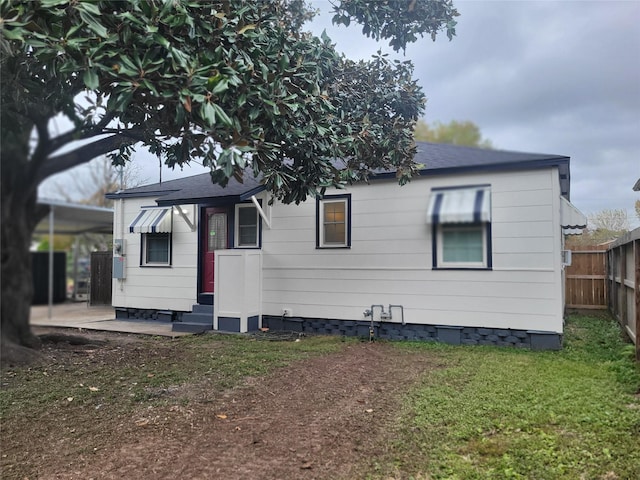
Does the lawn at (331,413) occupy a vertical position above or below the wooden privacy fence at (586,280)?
below

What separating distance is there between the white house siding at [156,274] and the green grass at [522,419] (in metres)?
2.56

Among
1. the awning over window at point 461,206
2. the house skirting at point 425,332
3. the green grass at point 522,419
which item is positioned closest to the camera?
the awning over window at point 461,206

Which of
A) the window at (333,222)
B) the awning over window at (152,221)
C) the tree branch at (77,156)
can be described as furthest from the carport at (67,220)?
the window at (333,222)

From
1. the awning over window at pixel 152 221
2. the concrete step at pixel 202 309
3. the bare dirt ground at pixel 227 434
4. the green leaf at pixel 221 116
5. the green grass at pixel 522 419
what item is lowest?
the bare dirt ground at pixel 227 434

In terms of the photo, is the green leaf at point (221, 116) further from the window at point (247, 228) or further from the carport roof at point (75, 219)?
the window at point (247, 228)

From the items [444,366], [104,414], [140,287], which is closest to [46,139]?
[104,414]

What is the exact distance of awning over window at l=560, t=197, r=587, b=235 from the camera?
2.10m

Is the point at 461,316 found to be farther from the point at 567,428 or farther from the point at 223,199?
the point at 223,199

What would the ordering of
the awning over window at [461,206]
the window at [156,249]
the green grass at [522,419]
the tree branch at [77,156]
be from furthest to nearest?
the window at [156,249] < the green grass at [522,419] < the tree branch at [77,156] < the awning over window at [461,206]

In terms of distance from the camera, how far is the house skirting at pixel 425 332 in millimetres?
4125

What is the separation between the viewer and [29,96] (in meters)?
2.00

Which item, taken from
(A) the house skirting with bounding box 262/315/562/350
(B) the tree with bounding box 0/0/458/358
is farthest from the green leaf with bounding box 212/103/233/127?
(A) the house skirting with bounding box 262/315/562/350

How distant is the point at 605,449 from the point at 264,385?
2.50 metres

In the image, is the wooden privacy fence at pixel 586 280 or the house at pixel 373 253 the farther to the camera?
the wooden privacy fence at pixel 586 280
